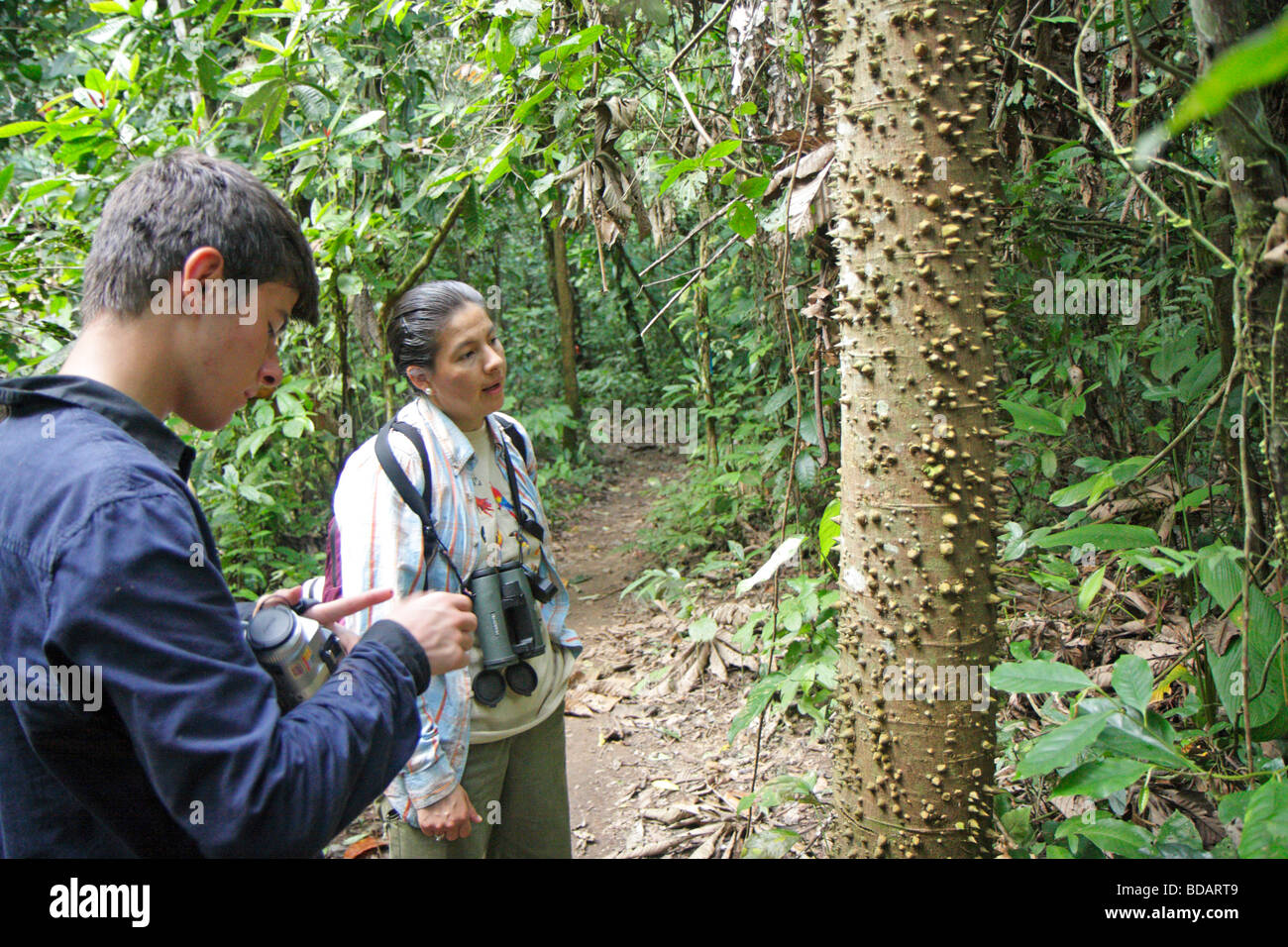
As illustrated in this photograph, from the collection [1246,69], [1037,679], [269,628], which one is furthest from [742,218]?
[1246,69]

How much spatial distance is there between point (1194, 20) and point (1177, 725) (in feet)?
6.66

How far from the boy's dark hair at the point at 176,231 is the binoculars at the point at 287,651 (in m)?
0.51

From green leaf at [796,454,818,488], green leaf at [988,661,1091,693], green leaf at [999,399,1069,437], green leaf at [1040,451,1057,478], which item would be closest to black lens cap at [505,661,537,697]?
green leaf at [988,661,1091,693]

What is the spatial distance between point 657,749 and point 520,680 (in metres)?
1.97

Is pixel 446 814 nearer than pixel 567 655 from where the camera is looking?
Yes

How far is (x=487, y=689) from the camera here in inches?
88.2

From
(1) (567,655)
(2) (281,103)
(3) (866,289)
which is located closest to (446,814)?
(1) (567,655)

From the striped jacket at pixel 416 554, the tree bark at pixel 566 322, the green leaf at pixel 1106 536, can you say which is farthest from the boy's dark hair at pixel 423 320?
the tree bark at pixel 566 322

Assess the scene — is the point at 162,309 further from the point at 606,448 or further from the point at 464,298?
the point at 606,448

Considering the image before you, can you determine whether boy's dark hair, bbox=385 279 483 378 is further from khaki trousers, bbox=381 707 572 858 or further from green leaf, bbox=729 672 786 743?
green leaf, bbox=729 672 786 743

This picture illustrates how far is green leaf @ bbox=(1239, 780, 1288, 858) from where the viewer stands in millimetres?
1393

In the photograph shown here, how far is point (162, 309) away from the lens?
1.23 metres

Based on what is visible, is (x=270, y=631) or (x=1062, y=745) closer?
(x=270, y=631)

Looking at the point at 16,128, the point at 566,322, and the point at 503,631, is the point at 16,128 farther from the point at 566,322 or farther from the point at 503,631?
the point at 566,322
